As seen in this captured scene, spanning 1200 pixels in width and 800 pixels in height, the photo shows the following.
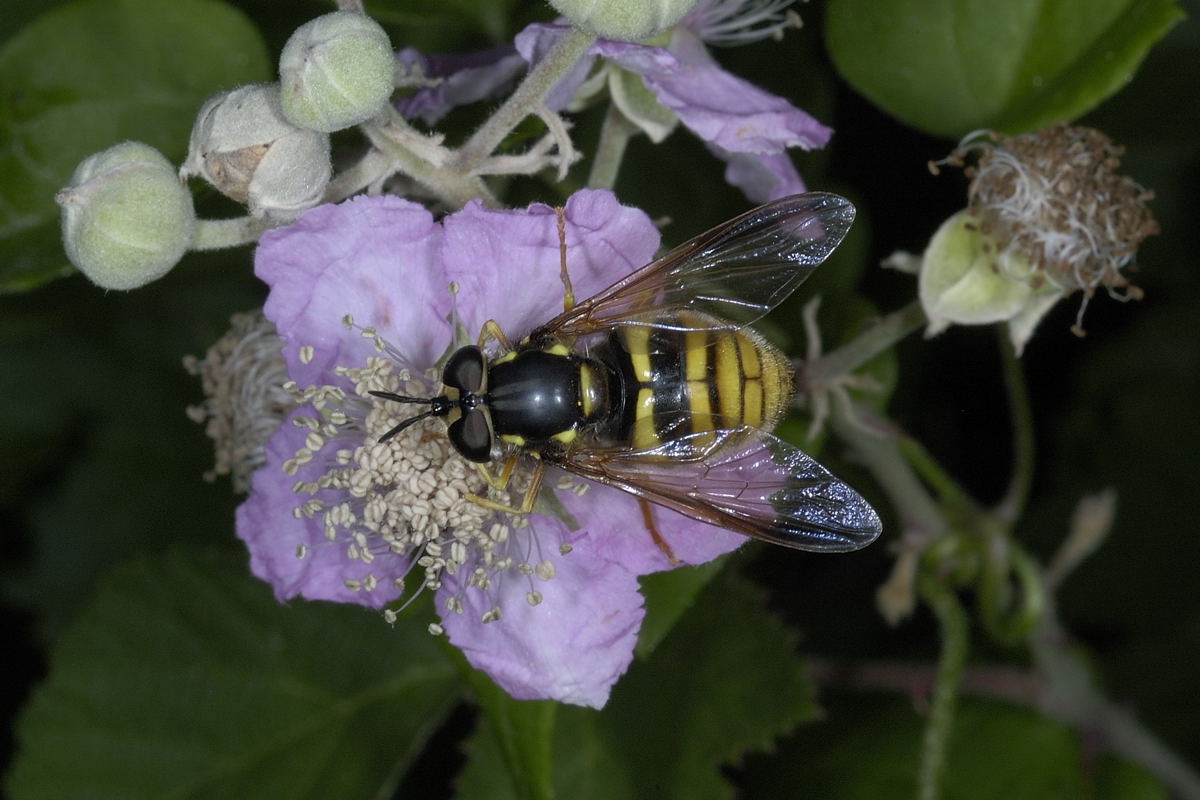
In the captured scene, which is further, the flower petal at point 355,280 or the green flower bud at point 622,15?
the flower petal at point 355,280

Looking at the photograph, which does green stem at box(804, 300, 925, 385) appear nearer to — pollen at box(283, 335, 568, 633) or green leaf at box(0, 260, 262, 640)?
pollen at box(283, 335, 568, 633)

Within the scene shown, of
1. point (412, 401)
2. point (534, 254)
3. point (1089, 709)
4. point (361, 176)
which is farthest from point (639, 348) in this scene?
point (1089, 709)

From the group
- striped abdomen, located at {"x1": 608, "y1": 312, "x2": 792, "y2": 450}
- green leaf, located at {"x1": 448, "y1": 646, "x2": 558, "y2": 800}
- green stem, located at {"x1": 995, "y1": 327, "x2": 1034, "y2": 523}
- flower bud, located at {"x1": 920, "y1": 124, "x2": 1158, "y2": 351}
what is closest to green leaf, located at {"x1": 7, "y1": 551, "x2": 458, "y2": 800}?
green leaf, located at {"x1": 448, "y1": 646, "x2": 558, "y2": 800}

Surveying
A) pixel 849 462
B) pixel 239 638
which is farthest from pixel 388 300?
pixel 239 638

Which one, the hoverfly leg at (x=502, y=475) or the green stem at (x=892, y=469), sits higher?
the hoverfly leg at (x=502, y=475)

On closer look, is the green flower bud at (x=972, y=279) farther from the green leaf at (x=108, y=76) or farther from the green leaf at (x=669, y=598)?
the green leaf at (x=108, y=76)

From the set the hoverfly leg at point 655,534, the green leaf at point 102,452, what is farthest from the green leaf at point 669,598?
the green leaf at point 102,452

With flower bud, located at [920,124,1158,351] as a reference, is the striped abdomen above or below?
below
